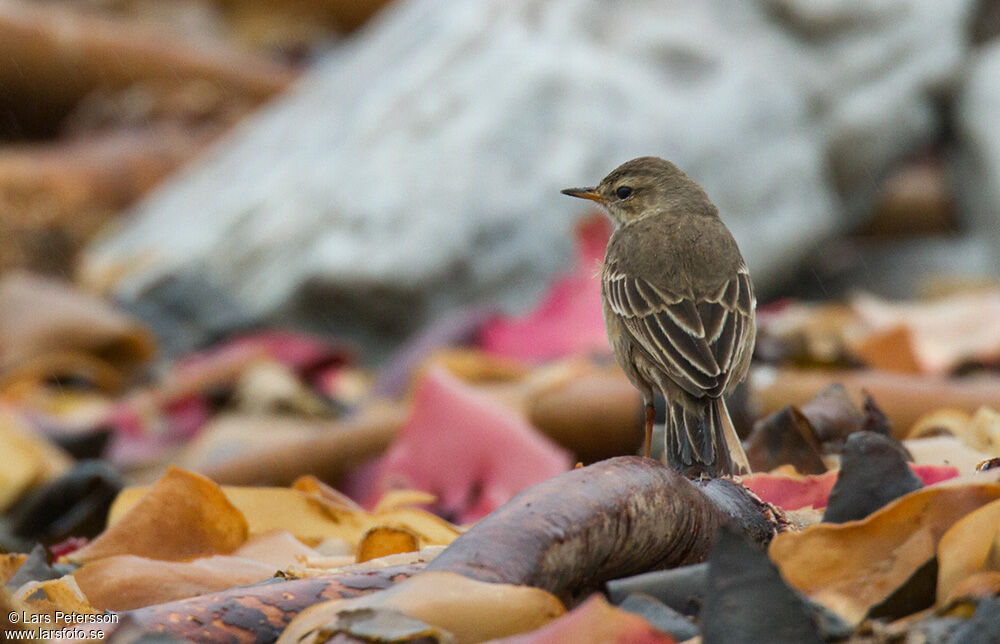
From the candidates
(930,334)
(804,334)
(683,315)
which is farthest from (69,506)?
(930,334)

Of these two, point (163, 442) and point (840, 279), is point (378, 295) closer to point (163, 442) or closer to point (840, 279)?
point (163, 442)

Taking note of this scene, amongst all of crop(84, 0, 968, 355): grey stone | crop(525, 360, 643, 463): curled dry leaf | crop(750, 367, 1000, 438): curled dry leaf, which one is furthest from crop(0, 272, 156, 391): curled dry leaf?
crop(750, 367, 1000, 438): curled dry leaf

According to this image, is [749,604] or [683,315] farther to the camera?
[683,315]

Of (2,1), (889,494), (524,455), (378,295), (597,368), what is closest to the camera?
(889,494)

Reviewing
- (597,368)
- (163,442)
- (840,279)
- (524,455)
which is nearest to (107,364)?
(163,442)

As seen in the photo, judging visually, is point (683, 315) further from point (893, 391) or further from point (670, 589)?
point (670, 589)

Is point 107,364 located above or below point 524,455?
above

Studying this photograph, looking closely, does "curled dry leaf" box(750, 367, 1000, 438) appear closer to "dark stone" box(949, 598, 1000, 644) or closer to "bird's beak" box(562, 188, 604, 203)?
"bird's beak" box(562, 188, 604, 203)

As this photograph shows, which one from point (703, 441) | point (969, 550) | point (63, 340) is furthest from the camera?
point (63, 340)
